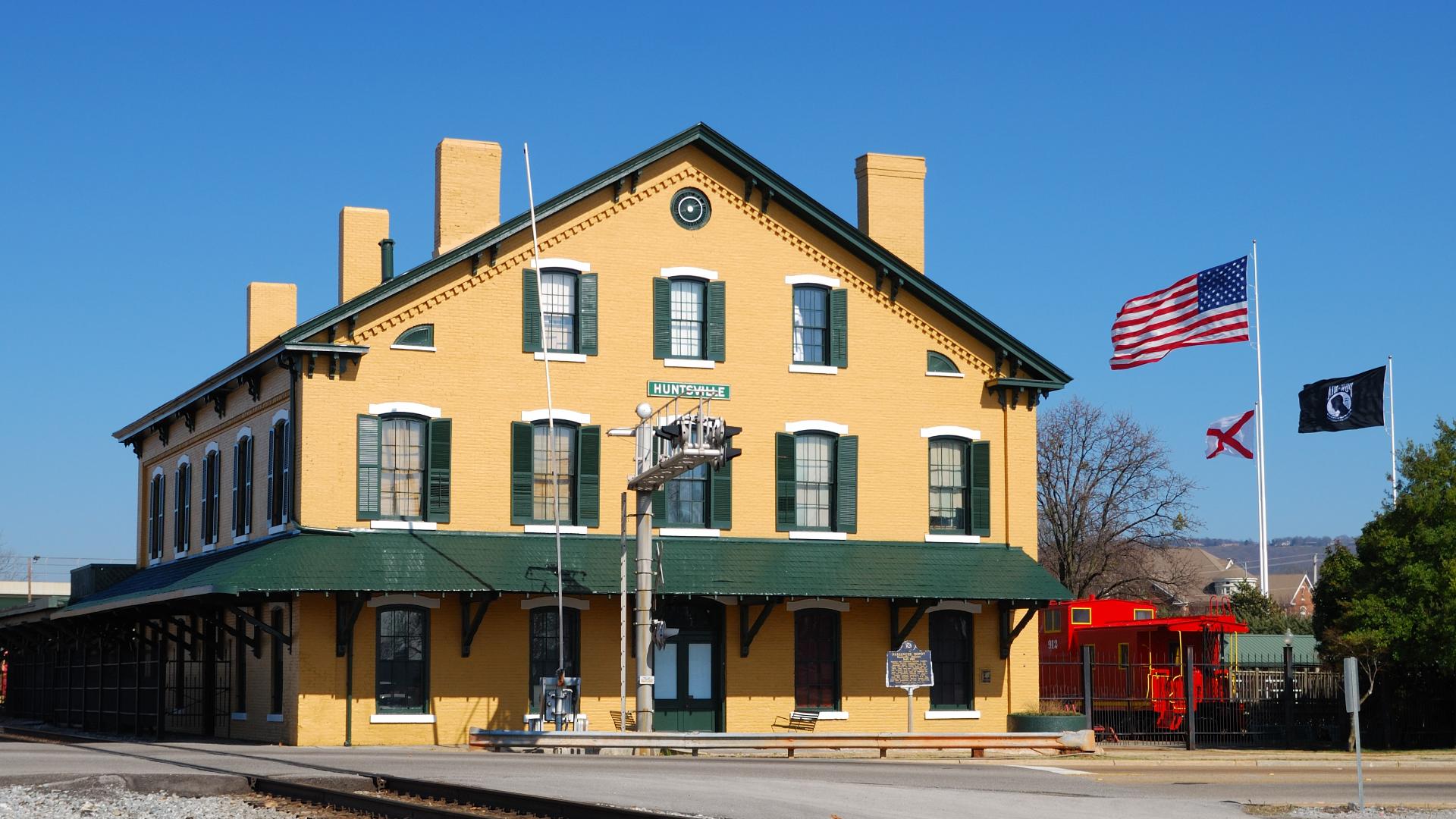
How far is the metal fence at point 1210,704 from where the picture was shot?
3744 cm

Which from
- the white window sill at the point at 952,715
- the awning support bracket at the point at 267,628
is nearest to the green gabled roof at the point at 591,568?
the awning support bracket at the point at 267,628

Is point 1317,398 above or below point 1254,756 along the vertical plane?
above

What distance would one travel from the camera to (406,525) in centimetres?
3186

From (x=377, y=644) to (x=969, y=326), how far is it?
13.7 metres

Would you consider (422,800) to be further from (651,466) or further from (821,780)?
(651,466)

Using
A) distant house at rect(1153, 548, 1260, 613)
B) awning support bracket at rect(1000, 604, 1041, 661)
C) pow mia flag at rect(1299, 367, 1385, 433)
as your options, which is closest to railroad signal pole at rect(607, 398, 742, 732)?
awning support bracket at rect(1000, 604, 1041, 661)

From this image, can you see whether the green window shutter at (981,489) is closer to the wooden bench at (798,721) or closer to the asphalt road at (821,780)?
the wooden bench at (798,721)

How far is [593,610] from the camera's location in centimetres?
Result: 3291

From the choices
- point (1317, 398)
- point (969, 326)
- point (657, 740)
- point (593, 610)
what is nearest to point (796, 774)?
point (657, 740)

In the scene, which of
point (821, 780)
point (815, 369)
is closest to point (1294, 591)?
point (815, 369)

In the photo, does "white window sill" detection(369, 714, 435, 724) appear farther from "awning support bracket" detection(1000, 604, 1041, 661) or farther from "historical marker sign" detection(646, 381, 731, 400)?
"awning support bracket" detection(1000, 604, 1041, 661)

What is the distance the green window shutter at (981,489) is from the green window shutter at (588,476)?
26.2ft

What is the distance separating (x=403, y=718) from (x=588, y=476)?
5704 millimetres

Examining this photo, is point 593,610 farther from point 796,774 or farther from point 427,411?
point 796,774
